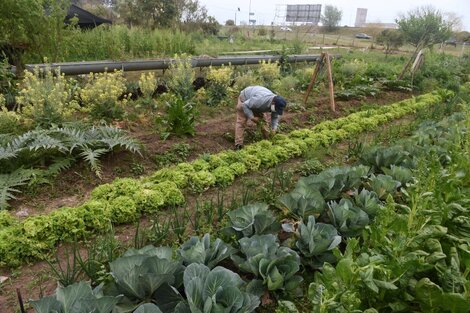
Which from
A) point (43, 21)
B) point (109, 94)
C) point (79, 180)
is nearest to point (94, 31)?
point (43, 21)

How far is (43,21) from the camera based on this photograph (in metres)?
8.01

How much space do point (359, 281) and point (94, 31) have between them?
11.7 meters

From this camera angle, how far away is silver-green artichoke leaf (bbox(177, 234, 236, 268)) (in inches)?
99.0

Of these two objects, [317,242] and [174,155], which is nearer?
[317,242]

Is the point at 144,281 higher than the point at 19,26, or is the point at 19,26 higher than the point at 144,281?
the point at 19,26

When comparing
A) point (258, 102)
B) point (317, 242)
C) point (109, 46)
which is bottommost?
point (317, 242)

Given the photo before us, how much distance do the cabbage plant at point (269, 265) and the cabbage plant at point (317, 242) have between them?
0.72ft

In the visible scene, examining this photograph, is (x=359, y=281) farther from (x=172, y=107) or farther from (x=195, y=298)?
(x=172, y=107)

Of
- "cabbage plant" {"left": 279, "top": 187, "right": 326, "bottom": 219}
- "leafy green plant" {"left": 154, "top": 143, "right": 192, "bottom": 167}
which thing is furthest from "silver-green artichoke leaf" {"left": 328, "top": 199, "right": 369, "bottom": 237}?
"leafy green plant" {"left": 154, "top": 143, "right": 192, "bottom": 167}

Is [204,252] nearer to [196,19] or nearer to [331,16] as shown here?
[196,19]

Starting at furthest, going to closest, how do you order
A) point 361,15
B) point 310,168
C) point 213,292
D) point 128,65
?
point 361,15 → point 128,65 → point 310,168 → point 213,292

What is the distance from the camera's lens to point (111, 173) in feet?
15.5

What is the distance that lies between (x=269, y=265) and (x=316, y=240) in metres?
0.52

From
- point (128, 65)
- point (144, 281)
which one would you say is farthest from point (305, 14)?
point (144, 281)
